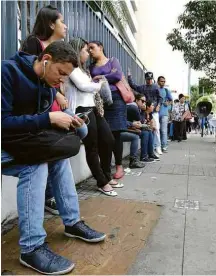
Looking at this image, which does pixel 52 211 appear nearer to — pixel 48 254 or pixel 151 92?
pixel 48 254

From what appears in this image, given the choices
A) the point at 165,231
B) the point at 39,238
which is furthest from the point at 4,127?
the point at 165,231

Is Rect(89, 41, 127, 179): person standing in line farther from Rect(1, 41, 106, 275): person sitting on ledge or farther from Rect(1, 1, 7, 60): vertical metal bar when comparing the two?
Rect(1, 41, 106, 275): person sitting on ledge

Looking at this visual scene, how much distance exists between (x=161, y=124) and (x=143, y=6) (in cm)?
4866

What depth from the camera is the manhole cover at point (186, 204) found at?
413 cm

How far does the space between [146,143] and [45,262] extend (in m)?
5.07

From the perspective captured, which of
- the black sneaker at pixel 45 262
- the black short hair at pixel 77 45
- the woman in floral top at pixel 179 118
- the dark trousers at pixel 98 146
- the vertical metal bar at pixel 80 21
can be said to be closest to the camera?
the black sneaker at pixel 45 262

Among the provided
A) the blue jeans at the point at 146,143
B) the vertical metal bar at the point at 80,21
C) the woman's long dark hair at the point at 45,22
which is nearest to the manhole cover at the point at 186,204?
the woman's long dark hair at the point at 45,22

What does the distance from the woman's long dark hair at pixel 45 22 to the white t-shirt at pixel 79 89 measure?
1.97 ft

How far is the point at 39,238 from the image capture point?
251 centimetres

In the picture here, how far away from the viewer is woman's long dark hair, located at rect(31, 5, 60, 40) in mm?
3434

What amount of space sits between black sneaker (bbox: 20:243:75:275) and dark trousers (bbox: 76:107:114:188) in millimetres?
1977

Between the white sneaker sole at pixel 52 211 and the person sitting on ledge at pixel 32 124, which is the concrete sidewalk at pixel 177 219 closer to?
the person sitting on ledge at pixel 32 124

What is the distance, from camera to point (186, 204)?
426 centimetres

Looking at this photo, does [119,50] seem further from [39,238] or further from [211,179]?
[39,238]
